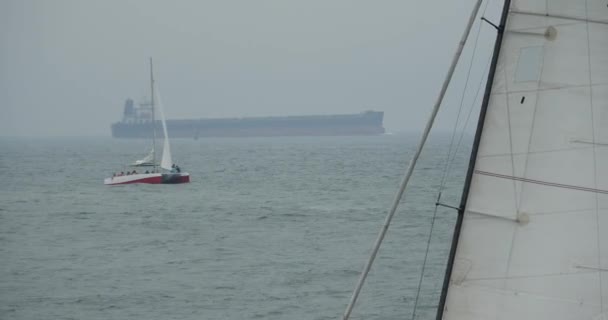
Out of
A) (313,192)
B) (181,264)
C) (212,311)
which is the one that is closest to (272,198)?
(313,192)

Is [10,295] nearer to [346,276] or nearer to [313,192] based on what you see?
[346,276]

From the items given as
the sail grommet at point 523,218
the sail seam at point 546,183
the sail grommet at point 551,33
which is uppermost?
the sail grommet at point 551,33

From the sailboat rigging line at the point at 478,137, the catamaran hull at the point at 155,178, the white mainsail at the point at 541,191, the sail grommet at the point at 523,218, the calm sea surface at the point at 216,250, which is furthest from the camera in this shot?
the catamaran hull at the point at 155,178

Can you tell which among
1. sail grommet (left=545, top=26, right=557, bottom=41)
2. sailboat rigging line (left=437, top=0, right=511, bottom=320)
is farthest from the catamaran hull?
sail grommet (left=545, top=26, right=557, bottom=41)

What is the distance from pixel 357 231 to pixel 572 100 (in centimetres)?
3552

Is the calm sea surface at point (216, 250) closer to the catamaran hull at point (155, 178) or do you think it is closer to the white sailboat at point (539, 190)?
the catamaran hull at point (155, 178)

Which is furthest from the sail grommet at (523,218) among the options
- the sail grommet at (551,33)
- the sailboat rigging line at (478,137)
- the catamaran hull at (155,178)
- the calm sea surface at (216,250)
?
the catamaran hull at (155,178)

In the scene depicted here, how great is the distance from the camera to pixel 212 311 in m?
28.5

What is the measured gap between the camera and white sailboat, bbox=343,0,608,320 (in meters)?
9.65

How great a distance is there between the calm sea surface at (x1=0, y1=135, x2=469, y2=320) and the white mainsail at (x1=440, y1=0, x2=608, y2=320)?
56.5 ft

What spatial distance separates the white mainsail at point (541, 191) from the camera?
9648 millimetres

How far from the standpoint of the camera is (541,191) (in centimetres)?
980

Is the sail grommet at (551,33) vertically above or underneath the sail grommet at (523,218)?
above

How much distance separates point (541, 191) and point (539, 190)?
2 centimetres
